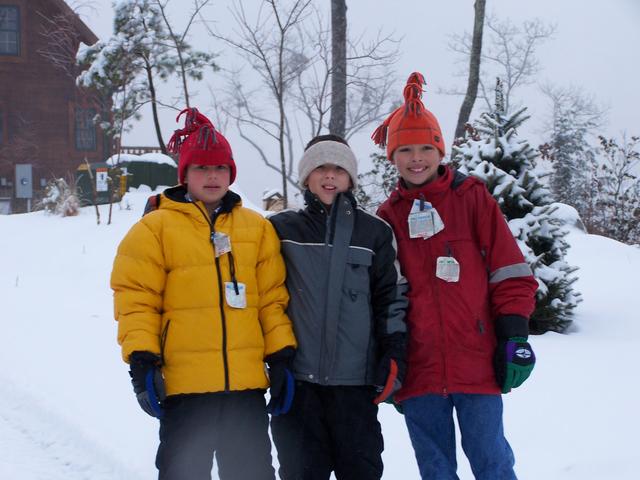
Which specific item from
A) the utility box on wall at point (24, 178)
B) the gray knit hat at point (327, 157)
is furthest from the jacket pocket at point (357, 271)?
the utility box on wall at point (24, 178)

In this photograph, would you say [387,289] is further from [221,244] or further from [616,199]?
[616,199]

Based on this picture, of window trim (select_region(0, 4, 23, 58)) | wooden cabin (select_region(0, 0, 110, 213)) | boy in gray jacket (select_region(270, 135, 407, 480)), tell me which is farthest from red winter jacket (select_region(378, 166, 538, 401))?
window trim (select_region(0, 4, 23, 58))

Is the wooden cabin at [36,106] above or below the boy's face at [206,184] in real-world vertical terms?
above

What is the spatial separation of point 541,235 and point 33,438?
15.6 feet

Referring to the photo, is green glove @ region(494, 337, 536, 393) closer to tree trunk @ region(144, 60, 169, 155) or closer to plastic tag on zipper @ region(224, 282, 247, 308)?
plastic tag on zipper @ region(224, 282, 247, 308)

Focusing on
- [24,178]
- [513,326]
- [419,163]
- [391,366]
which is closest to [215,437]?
[391,366]

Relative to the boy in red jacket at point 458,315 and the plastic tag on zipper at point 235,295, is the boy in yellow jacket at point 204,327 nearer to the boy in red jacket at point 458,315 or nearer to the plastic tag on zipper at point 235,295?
the plastic tag on zipper at point 235,295

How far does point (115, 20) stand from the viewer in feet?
61.5

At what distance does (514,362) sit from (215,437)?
4.26 ft

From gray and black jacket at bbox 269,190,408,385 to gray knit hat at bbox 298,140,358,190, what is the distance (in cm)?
16

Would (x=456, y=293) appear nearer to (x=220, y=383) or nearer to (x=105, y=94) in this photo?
(x=220, y=383)

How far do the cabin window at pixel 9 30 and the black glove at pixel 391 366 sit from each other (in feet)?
89.1

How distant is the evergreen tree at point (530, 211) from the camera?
5934 millimetres

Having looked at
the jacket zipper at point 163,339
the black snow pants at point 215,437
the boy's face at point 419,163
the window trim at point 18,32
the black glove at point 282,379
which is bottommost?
the black snow pants at point 215,437
